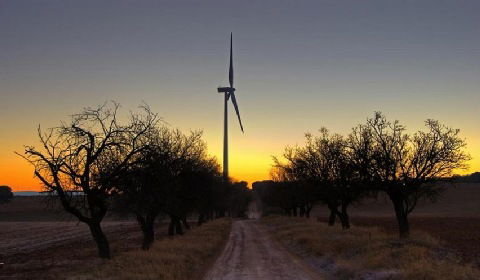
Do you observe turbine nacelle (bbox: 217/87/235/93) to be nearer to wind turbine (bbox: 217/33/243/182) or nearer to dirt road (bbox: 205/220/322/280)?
wind turbine (bbox: 217/33/243/182)

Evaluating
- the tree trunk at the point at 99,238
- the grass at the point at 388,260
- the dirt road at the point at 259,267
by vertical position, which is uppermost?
the tree trunk at the point at 99,238

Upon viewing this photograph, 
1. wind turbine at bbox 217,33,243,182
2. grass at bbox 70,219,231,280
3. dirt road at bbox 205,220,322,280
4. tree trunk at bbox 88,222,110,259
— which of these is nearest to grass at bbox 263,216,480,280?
dirt road at bbox 205,220,322,280

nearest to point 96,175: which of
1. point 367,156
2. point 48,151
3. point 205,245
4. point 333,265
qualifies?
point 48,151

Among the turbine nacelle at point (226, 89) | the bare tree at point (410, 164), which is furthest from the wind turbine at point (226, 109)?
the bare tree at point (410, 164)

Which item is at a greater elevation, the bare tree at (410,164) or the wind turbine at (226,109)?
the wind turbine at (226,109)

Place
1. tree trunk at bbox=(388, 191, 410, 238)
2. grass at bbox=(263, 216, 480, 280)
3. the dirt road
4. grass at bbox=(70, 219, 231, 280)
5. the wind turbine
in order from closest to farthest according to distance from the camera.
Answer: grass at bbox=(263, 216, 480, 280), grass at bbox=(70, 219, 231, 280), the dirt road, tree trunk at bbox=(388, 191, 410, 238), the wind turbine

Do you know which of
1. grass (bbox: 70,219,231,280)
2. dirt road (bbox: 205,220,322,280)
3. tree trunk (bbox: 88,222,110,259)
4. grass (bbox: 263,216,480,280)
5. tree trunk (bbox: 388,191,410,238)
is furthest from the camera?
tree trunk (bbox: 388,191,410,238)

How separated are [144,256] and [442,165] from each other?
886 inches

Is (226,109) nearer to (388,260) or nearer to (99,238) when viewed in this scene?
(99,238)

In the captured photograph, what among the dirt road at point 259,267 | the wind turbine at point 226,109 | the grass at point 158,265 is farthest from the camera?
the wind turbine at point 226,109

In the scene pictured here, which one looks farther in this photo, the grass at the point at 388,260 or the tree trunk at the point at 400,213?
the tree trunk at the point at 400,213

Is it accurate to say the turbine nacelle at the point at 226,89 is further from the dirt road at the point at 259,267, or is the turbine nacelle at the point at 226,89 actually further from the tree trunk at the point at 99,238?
the tree trunk at the point at 99,238

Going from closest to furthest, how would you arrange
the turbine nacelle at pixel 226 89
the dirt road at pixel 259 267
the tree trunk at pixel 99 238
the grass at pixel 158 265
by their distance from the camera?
the grass at pixel 158 265, the dirt road at pixel 259 267, the tree trunk at pixel 99 238, the turbine nacelle at pixel 226 89

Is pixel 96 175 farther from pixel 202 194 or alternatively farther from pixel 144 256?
pixel 202 194
